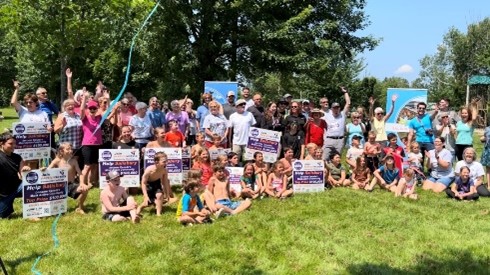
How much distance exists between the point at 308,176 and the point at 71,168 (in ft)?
14.5

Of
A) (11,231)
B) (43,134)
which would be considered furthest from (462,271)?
(43,134)

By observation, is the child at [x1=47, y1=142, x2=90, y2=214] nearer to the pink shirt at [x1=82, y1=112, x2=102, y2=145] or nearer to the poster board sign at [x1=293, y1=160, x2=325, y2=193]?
the pink shirt at [x1=82, y1=112, x2=102, y2=145]

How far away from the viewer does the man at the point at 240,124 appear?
1073 centimetres

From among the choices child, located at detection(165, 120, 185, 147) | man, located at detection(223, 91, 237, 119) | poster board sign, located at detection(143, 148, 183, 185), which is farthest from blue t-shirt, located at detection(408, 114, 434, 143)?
poster board sign, located at detection(143, 148, 183, 185)

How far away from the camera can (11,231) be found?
24.3 feet

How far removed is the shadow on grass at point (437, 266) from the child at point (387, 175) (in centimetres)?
366

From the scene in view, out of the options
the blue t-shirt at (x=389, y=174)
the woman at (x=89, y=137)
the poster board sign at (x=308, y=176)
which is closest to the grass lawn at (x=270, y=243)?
the poster board sign at (x=308, y=176)

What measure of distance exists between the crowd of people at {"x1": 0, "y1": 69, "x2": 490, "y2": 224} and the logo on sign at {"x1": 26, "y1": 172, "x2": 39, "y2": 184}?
0.55 metres

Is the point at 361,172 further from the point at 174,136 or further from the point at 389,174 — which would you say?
the point at 174,136

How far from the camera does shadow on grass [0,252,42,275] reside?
240 inches

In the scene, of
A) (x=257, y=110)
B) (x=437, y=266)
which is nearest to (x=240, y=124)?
(x=257, y=110)

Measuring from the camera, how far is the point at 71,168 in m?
8.80

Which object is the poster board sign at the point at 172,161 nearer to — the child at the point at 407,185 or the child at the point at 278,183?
the child at the point at 278,183

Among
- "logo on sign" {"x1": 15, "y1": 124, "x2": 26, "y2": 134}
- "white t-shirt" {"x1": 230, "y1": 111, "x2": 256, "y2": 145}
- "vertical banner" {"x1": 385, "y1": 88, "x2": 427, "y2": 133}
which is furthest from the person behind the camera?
"vertical banner" {"x1": 385, "y1": 88, "x2": 427, "y2": 133}
